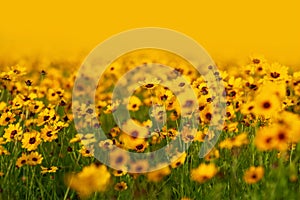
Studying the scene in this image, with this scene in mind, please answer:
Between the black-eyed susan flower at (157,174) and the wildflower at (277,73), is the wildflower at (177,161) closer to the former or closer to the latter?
the black-eyed susan flower at (157,174)

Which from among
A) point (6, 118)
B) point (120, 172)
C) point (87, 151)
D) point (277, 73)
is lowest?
point (120, 172)

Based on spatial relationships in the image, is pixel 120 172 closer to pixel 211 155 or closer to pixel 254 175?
pixel 211 155

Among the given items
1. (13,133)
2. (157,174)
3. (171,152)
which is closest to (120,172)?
(157,174)

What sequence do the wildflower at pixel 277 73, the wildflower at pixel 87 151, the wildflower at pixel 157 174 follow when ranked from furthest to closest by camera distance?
1. the wildflower at pixel 277 73
2. the wildflower at pixel 87 151
3. the wildflower at pixel 157 174

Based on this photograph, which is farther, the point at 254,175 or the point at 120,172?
the point at 120,172

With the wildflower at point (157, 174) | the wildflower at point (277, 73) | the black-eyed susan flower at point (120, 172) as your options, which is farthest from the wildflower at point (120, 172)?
the wildflower at point (277, 73)

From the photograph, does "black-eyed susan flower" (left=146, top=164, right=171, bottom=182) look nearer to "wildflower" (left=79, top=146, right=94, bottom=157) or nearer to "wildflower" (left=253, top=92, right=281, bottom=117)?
"wildflower" (left=79, top=146, right=94, bottom=157)

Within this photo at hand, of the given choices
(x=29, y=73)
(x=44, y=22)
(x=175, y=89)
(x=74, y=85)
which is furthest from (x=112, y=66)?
(x=44, y=22)

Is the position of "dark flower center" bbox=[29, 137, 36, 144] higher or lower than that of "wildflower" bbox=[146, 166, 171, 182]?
higher

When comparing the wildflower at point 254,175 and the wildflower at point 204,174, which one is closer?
the wildflower at point 254,175

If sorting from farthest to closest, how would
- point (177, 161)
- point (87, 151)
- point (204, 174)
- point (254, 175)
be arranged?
point (87, 151) < point (177, 161) < point (204, 174) < point (254, 175)

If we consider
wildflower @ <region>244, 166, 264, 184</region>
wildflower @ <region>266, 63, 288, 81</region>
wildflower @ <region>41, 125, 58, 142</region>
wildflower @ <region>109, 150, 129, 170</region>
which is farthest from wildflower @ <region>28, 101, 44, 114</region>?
wildflower @ <region>244, 166, 264, 184</region>

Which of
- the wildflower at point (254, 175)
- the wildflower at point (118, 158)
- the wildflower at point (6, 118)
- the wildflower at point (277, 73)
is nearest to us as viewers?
the wildflower at point (254, 175)
